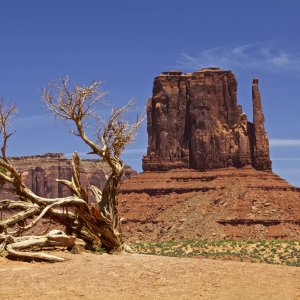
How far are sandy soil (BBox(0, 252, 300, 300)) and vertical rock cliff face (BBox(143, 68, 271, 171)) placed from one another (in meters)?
94.8

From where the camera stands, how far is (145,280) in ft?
45.5

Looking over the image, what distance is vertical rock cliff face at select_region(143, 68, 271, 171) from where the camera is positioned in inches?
4360

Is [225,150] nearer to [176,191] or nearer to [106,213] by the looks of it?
[176,191]

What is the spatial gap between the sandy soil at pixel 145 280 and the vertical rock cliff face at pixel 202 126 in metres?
94.8

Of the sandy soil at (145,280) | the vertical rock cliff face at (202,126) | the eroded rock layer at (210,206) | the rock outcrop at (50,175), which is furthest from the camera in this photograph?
the rock outcrop at (50,175)

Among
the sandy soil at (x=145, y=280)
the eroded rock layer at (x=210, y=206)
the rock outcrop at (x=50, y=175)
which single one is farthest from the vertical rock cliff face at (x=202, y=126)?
the sandy soil at (x=145, y=280)

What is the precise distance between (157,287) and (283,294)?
2.55m

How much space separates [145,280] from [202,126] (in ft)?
330

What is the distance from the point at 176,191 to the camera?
105 m

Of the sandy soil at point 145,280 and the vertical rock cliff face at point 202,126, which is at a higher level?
the vertical rock cliff face at point 202,126

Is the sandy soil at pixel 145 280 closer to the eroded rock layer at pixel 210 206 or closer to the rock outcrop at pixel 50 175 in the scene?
the eroded rock layer at pixel 210 206

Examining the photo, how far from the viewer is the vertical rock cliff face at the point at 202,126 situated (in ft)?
363

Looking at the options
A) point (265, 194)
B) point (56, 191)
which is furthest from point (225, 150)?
point (56, 191)

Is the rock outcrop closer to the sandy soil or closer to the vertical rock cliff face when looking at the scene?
the vertical rock cliff face
